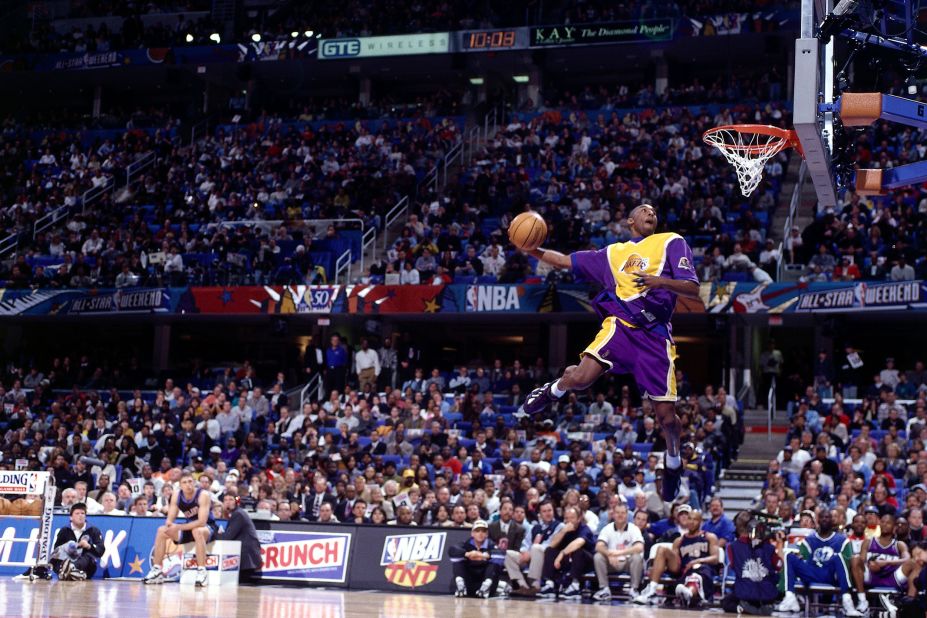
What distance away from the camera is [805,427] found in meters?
20.4

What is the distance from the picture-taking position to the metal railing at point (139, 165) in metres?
35.7

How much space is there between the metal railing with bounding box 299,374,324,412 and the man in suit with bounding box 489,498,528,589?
973cm

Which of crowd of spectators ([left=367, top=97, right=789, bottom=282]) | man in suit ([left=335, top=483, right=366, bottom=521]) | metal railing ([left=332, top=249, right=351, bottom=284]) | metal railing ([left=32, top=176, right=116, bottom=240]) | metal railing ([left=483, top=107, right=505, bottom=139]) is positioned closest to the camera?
man in suit ([left=335, top=483, right=366, bottom=521])

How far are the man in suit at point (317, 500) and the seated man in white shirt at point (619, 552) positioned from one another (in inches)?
200

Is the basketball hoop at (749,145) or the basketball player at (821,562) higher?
the basketball hoop at (749,145)

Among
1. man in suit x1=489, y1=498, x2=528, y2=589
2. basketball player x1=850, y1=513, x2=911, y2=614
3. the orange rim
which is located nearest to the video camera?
basketball player x1=850, y1=513, x2=911, y2=614

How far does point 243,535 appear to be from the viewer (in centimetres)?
1814

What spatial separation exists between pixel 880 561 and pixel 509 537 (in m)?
5.11

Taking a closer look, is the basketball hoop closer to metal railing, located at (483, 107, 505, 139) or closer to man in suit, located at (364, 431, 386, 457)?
man in suit, located at (364, 431, 386, 457)

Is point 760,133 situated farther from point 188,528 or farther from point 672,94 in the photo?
point 672,94

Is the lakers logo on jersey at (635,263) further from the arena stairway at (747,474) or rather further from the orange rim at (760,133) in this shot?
the arena stairway at (747,474)

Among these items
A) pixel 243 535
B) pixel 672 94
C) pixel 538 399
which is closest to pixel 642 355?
pixel 538 399

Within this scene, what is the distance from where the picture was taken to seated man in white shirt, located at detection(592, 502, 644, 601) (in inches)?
653

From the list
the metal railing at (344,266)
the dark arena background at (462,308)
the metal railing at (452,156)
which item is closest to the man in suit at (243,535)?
the dark arena background at (462,308)
